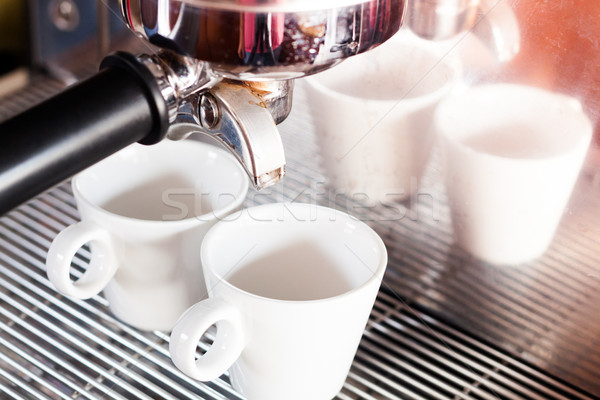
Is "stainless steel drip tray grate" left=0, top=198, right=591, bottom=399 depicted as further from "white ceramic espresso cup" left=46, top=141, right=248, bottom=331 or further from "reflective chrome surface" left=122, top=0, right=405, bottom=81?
"reflective chrome surface" left=122, top=0, right=405, bottom=81

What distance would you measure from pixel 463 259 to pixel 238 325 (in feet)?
0.41

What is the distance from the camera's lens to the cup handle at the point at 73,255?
33cm

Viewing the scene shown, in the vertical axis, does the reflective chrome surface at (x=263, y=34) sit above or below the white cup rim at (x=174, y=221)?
above

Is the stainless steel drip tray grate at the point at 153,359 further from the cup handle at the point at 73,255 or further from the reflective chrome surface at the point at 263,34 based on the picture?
the reflective chrome surface at the point at 263,34

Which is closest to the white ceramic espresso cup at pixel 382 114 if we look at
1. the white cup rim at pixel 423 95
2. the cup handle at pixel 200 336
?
the white cup rim at pixel 423 95

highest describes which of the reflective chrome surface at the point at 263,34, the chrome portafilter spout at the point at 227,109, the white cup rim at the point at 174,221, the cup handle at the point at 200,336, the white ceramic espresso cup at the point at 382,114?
the reflective chrome surface at the point at 263,34

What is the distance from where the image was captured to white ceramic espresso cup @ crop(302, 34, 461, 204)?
0.35 meters

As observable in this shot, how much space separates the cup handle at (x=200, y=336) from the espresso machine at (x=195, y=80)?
0.06 metres

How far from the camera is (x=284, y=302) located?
292 millimetres

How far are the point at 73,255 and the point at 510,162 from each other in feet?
0.65

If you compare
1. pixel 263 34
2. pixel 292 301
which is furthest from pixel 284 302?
pixel 263 34

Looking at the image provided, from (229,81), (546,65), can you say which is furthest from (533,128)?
(229,81)

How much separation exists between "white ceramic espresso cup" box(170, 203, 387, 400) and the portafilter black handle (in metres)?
0.08

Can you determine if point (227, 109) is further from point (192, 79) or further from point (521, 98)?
point (521, 98)
